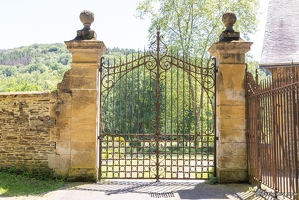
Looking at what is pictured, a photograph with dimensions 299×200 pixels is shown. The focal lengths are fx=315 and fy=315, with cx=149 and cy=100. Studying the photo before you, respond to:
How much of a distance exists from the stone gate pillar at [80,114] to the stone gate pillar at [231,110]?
2733 millimetres

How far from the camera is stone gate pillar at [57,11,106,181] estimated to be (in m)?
6.91

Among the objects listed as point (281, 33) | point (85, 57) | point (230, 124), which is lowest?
point (230, 124)

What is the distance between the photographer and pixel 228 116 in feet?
22.7

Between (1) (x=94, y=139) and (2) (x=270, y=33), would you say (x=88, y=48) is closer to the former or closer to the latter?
(1) (x=94, y=139)

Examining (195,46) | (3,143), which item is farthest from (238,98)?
(195,46)

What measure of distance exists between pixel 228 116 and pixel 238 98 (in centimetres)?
46

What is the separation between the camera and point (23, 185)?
6.41 m

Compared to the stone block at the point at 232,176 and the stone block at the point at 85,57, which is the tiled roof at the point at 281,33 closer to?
the stone block at the point at 232,176

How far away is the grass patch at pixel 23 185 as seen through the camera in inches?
235

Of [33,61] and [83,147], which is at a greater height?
[33,61]

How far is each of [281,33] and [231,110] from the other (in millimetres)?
6006

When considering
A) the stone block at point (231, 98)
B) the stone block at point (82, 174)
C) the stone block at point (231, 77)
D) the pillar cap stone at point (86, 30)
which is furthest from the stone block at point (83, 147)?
the stone block at point (231, 77)

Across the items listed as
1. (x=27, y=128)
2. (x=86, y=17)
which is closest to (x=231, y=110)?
(x=86, y=17)

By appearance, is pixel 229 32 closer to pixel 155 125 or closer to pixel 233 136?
pixel 233 136
